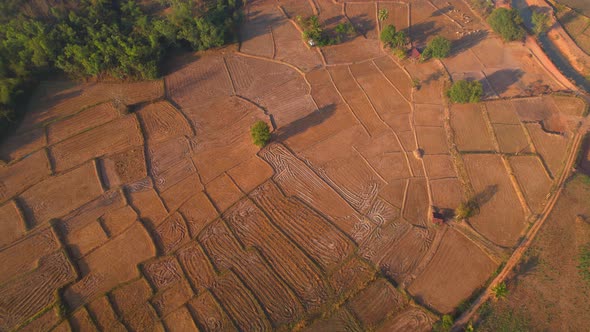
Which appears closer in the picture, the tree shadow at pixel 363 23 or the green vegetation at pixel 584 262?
the green vegetation at pixel 584 262

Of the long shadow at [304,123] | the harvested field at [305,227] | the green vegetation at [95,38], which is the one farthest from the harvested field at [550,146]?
the green vegetation at [95,38]

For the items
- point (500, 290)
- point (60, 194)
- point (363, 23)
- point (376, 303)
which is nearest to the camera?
point (500, 290)

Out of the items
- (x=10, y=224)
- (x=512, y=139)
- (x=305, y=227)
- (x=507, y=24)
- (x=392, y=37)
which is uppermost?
(x=392, y=37)

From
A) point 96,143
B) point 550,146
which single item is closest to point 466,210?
point 550,146

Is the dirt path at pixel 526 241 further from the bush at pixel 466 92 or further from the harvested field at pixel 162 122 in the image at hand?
the harvested field at pixel 162 122

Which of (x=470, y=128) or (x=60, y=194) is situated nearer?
(x=60, y=194)

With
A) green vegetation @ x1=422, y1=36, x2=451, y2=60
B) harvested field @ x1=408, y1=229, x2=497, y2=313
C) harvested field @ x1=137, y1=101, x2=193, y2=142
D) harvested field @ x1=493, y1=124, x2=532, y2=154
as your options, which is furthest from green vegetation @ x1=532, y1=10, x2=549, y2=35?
harvested field @ x1=137, y1=101, x2=193, y2=142

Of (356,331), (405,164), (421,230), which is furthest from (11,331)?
(405,164)

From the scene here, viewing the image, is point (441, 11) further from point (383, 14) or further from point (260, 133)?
point (260, 133)

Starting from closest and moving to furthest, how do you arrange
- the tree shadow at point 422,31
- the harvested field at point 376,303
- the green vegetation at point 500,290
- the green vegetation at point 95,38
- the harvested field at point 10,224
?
1. the green vegetation at point 500,290
2. the harvested field at point 376,303
3. the harvested field at point 10,224
4. the green vegetation at point 95,38
5. the tree shadow at point 422,31
